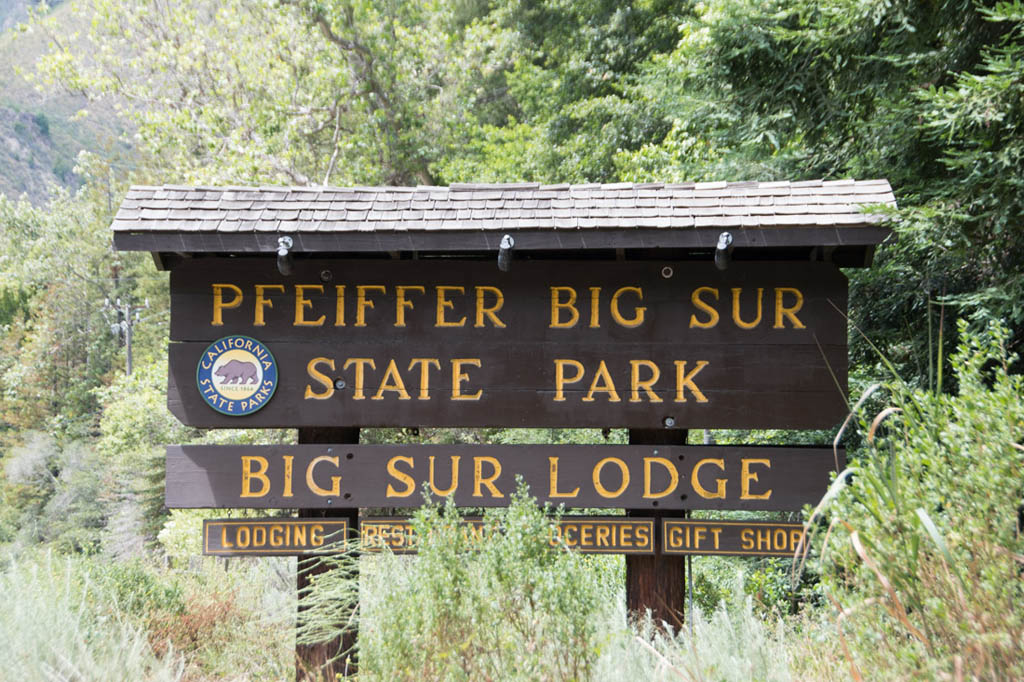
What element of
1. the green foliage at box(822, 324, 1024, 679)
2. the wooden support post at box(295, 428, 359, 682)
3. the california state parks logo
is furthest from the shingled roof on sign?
the green foliage at box(822, 324, 1024, 679)

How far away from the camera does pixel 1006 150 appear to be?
5.62 meters

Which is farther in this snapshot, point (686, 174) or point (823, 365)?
point (686, 174)

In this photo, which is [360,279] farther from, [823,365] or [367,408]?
[823,365]

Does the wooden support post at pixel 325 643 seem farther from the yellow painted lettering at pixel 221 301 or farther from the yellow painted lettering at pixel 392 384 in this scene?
the yellow painted lettering at pixel 221 301

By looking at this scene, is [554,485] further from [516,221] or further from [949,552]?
[949,552]

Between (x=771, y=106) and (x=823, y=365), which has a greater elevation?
(x=771, y=106)

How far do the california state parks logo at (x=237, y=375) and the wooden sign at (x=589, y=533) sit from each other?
41.1 inches

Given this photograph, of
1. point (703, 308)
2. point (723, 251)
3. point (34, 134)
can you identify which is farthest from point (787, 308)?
point (34, 134)

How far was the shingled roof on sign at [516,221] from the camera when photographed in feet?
16.9

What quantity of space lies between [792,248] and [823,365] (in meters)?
0.78

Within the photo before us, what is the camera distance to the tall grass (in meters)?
4.62

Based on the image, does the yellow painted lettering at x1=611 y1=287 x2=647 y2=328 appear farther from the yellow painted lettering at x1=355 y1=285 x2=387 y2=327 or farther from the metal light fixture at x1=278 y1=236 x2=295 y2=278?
the metal light fixture at x1=278 y1=236 x2=295 y2=278

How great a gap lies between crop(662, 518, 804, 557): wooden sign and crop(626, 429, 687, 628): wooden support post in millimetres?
156

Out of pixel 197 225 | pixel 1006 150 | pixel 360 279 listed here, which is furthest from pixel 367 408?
pixel 1006 150
